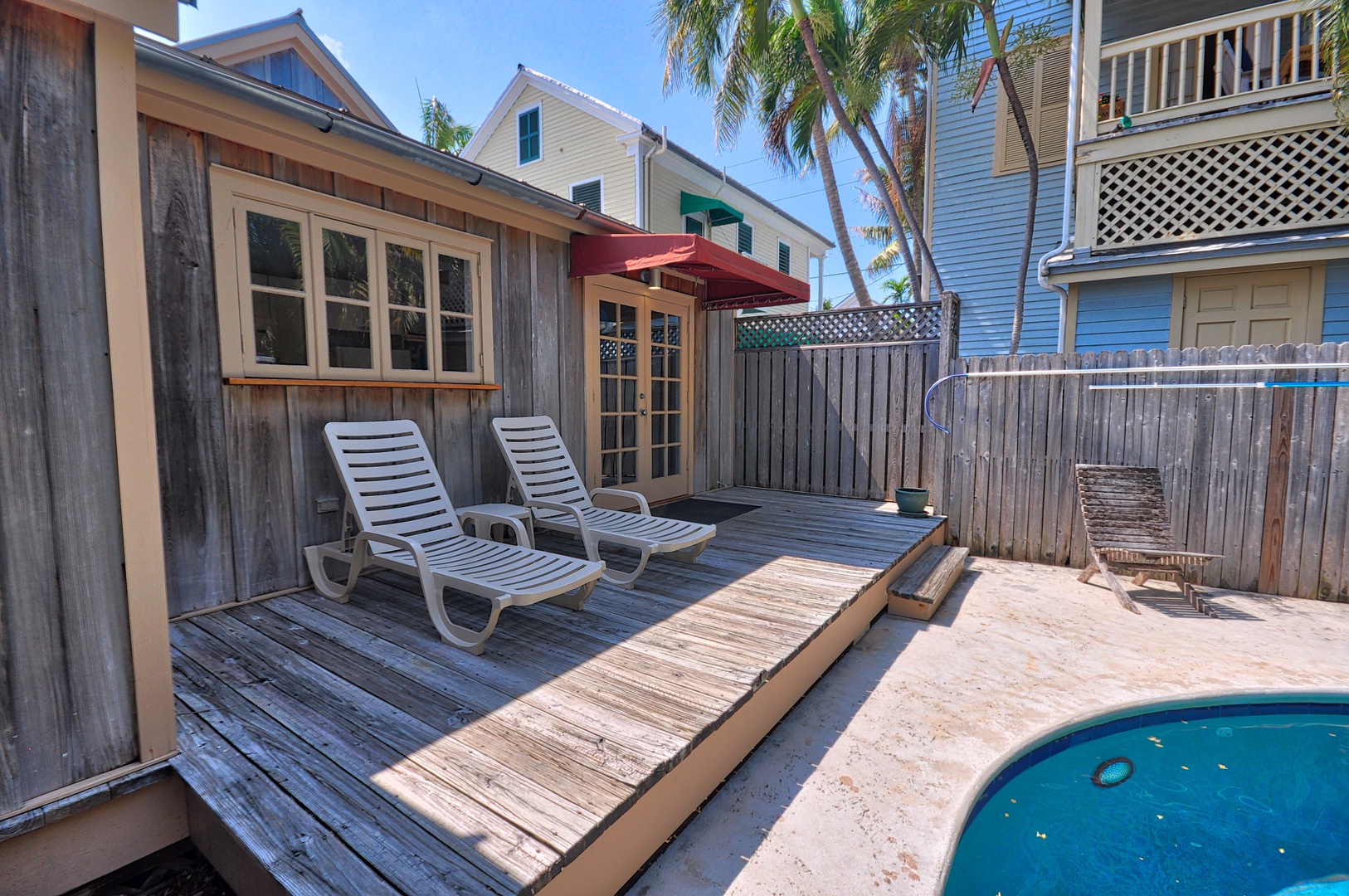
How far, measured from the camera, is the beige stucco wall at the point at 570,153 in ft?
34.4

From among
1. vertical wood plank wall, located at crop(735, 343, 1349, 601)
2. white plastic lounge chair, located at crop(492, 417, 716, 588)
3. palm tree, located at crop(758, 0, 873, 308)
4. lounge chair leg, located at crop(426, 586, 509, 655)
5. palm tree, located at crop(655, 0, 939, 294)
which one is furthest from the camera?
palm tree, located at crop(758, 0, 873, 308)

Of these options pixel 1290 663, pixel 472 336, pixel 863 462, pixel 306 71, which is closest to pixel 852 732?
pixel 1290 663

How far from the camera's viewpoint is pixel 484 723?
2.02 metres

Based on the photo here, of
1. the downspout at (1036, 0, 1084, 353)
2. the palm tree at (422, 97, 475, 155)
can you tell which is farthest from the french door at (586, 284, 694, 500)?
the palm tree at (422, 97, 475, 155)

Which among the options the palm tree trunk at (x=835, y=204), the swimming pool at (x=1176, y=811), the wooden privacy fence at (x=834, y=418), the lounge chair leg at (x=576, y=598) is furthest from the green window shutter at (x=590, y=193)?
the swimming pool at (x=1176, y=811)

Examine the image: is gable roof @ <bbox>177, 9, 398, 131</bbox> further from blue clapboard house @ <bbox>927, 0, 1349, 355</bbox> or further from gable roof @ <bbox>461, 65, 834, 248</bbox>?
blue clapboard house @ <bbox>927, 0, 1349, 355</bbox>

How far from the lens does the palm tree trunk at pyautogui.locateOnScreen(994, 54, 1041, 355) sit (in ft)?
24.1

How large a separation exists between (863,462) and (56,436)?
5951 mm

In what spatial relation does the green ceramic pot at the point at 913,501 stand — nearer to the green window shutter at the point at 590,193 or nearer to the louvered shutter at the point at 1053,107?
the louvered shutter at the point at 1053,107

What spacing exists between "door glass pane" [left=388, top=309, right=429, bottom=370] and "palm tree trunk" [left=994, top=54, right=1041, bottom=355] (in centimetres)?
738

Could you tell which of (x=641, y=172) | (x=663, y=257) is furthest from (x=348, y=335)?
(x=641, y=172)

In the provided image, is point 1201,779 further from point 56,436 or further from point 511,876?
point 56,436

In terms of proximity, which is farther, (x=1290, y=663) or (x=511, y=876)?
(x=1290, y=663)

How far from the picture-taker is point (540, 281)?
4570 millimetres
